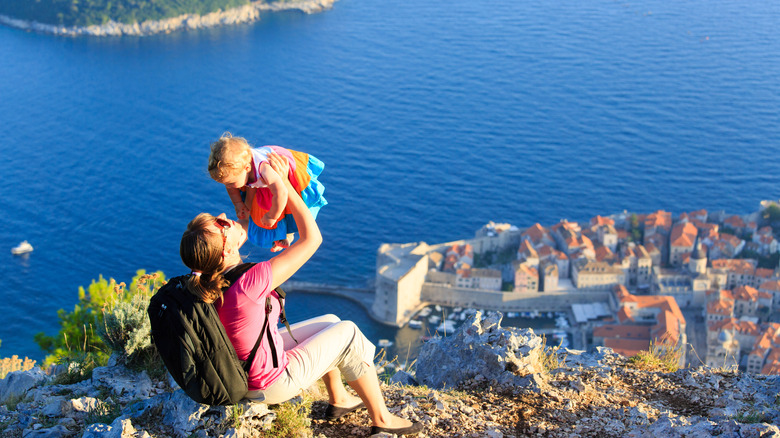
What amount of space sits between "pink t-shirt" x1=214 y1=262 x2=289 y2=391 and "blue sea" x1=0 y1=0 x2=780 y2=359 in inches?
1035

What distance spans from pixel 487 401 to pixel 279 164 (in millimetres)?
2225

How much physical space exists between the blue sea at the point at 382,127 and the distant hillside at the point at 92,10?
240 centimetres

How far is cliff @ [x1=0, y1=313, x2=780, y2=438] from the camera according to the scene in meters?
3.95

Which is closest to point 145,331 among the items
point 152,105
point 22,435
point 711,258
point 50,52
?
point 22,435

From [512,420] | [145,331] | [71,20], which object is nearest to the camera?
[512,420]

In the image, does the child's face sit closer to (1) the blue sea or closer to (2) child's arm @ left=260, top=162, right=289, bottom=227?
(2) child's arm @ left=260, top=162, right=289, bottom=227

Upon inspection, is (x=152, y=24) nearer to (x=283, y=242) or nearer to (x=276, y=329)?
(x=283, y=242)

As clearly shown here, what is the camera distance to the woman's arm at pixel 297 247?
342 centimetres

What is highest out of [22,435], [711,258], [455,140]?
[22,435]

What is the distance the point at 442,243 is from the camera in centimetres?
3809

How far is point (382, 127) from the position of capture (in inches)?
1987

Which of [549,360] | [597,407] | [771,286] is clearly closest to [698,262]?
[771,286]

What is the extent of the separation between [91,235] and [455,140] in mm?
25040

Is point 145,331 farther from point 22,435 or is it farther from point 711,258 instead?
point 711,258
